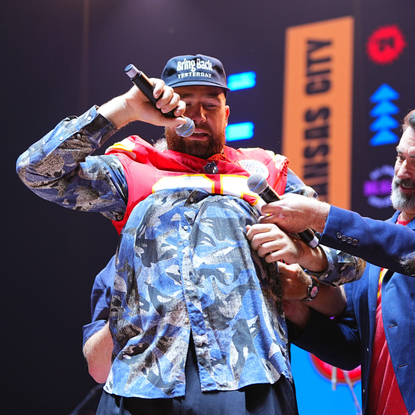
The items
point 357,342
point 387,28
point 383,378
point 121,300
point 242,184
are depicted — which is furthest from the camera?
point 387,28

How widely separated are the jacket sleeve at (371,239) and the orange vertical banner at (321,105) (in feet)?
4.08

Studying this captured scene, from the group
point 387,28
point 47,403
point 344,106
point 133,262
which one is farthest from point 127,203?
point 47,403

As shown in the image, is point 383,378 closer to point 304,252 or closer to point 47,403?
point 304,252

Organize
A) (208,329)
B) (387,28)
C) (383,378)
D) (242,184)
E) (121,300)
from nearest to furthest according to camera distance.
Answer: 1. (208,329)
2. (121,300)
3. (242,184)
4. (383,378)
5. (387,28)

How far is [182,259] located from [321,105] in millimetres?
1873

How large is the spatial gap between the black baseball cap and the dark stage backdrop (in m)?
1.43

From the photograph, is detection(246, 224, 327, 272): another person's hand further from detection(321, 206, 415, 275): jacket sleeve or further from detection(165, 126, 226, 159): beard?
detection(165, 126, 226, 159): beard

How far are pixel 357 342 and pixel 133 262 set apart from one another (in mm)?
992

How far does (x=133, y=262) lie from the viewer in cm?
127

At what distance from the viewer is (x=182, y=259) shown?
1233mm

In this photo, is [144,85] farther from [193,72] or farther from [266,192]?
[266,192]

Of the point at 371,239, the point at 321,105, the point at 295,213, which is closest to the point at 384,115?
→ the point at 321,105

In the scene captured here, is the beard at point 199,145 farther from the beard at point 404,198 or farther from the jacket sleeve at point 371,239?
the beard at point 404,198

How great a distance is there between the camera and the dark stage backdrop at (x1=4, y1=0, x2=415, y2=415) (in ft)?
9.83
